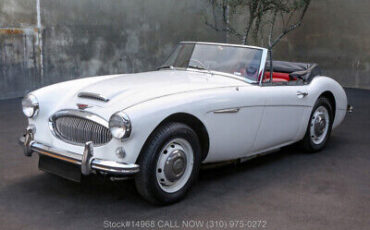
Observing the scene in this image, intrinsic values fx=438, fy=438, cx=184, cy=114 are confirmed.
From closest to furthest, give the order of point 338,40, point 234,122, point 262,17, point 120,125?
point 120,125
point 234,122
point 338,40
point 262,17

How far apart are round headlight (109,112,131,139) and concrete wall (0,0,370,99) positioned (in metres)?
6.35

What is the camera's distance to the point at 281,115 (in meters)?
4.45

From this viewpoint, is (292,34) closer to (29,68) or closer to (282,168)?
(29,68)

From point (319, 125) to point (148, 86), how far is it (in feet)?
7.83

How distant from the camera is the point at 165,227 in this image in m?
3.12

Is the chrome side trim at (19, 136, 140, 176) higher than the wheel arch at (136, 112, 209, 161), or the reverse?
the wheel arch at (136, 112, 209, 161)

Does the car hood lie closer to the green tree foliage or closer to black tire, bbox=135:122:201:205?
black tire, bbox=135:122:201:205

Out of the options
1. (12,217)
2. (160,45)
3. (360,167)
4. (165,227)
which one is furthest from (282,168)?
(160,45)

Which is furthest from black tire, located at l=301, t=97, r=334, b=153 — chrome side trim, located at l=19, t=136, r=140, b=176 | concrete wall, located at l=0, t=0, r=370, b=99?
concrete wall, located at l=0, t=0, r=370, b=99

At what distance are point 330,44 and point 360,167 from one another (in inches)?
290

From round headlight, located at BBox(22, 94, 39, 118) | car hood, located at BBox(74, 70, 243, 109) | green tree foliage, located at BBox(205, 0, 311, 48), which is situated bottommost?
round headlight, located at BBox(22, 94, 39, 118)

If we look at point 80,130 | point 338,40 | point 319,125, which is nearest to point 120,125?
point 80,130

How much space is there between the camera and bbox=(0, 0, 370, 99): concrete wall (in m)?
8.95

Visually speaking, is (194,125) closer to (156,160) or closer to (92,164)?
(156,160)
